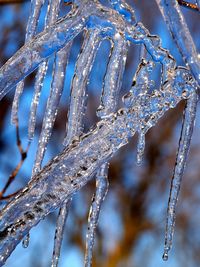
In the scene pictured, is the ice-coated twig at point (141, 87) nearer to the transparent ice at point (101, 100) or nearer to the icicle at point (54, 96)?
the transparent ice at point (101, 100)

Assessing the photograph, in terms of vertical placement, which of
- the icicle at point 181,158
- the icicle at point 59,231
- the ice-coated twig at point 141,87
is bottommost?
the icicle at point 59,231

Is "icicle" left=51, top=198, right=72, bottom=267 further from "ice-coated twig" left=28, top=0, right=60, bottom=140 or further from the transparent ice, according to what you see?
"ice-coated twig" left=28, top=0, right=60, bottom=140

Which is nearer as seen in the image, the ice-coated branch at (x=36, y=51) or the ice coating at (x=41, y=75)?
the ice-coated branch at (x=36, y=51)

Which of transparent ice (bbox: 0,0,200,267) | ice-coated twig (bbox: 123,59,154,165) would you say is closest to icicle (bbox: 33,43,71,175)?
transparent ice (bbox: 0,0,200,267)

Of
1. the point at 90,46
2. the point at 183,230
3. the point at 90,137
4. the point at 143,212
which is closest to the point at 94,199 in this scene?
the point at 90,137

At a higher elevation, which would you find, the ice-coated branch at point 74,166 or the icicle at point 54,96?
the icicle at point 54,96

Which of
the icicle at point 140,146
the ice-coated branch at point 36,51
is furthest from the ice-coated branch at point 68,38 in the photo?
the icicle at point 140,146

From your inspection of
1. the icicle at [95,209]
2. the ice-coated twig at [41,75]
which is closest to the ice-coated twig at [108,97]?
the icicle at [95,209]
